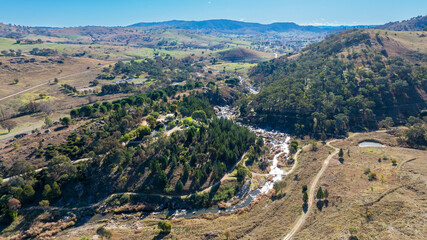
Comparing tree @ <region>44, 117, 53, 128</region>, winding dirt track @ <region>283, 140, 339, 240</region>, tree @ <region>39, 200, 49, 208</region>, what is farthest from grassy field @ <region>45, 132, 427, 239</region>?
tree @ <region>44, 117, 53, 128</region>

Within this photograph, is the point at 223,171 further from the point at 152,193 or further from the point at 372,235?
the point at 372,235

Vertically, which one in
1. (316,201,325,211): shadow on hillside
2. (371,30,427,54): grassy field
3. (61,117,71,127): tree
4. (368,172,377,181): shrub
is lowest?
(316,201,325,211): shadow on hillside

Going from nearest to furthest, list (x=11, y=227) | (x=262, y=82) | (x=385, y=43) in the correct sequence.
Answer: (x=11, y=227), (x=385, y=43), (x=262, y=82)

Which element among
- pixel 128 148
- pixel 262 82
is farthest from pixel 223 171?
pixel 262 82

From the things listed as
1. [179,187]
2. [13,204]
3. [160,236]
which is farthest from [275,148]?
[13,204]

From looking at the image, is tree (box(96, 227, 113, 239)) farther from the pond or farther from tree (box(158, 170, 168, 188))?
the pond

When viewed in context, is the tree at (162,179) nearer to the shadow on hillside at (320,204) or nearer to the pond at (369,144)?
the shadow on hillside at (320,204)
